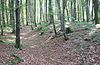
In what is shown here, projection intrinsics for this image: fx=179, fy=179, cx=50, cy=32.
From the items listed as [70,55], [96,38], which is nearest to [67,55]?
[70,55]

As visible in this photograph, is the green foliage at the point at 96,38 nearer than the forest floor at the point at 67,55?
No

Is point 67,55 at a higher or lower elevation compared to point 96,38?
lower

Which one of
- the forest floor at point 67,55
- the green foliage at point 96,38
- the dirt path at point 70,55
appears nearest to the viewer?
the forest floor at point 67,55

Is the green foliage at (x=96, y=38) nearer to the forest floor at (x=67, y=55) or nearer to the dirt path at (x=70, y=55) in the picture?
the forest floor at (x=67, y=55)

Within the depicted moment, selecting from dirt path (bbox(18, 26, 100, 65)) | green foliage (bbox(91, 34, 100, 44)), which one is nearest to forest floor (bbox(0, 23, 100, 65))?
dirt path (bbox(18, 26, 100, 65))

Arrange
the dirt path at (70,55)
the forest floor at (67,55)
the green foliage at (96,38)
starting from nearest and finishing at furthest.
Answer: the forest floor at (67,55) → the dirt path at (70,55) → the green foliage at (96,38)

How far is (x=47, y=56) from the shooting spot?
12.8 metres

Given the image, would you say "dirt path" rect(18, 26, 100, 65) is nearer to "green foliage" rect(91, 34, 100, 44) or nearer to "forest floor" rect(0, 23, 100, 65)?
"forest floor" rect(0, 23, 100, 65)

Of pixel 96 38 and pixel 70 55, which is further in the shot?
pixel 96 38

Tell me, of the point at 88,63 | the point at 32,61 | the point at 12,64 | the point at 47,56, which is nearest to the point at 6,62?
the point at 12,64

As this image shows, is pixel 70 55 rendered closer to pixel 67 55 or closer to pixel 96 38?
pixel 67 55

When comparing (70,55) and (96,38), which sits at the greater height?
(96,38)

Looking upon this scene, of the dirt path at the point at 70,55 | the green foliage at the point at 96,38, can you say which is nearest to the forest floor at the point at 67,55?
the dirt path at the point at 70,55

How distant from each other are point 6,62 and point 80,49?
5.77 metres
